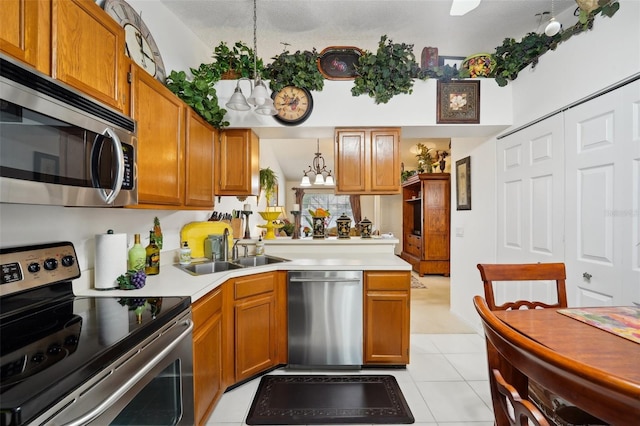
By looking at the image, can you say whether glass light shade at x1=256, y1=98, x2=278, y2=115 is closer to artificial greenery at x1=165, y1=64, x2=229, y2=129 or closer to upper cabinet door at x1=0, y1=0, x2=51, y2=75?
artificial greenery at x1=165, y1=64, x2=229, y2=129

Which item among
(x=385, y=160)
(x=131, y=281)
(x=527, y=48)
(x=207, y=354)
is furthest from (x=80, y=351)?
(x=527, y=48)

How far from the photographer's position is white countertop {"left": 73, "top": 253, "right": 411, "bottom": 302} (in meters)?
1.50

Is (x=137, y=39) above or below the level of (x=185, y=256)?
above

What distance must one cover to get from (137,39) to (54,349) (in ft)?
6.27

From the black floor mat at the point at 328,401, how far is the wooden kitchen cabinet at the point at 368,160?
5.28 feet

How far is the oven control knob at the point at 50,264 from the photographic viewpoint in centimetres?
127

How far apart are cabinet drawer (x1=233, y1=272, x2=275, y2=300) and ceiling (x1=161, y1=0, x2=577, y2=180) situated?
89.5 inches

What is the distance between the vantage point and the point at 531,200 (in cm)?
244

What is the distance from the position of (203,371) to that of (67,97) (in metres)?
1.47

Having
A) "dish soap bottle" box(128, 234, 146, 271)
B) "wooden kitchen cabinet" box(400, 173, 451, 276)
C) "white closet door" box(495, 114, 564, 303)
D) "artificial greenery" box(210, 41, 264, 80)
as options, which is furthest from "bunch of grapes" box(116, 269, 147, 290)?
"wooden kitchen cabinet" box(400, 173, 451, 276)

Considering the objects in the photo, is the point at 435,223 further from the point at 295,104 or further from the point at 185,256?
the point at 185,256

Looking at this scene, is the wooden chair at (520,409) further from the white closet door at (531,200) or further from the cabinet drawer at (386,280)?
the white closet door at (531,200)

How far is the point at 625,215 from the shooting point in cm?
167

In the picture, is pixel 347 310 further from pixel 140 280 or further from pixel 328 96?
pixel 328 96
